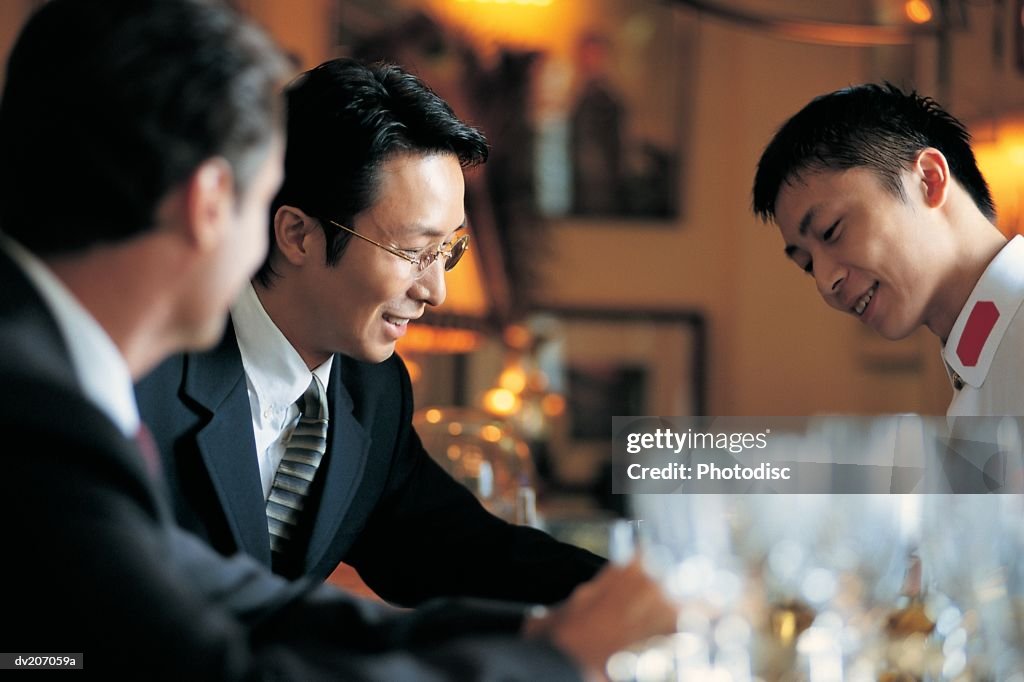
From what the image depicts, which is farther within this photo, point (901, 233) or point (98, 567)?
point (901, 233)

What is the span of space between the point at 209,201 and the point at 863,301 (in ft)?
3.95

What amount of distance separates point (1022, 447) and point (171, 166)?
1.32 metres

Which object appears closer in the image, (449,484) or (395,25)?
(449,484)

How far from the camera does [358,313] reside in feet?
5.74

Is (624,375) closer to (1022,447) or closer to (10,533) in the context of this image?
(1022,447)

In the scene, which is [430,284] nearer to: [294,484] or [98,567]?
[294,484]

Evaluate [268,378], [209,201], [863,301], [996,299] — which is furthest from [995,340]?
[209,201]

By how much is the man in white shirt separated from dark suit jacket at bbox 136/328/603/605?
0.64 m

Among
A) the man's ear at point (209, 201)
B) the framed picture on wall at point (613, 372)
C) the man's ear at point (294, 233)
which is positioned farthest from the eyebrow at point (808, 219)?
the framed picture on wall at point (613, 372)

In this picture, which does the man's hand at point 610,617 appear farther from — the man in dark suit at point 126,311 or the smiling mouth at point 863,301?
the smiling mouth at point 863,301

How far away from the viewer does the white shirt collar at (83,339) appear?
0.91 m

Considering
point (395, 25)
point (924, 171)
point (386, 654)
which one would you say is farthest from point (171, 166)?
point (395, 25)

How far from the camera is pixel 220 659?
2.76 feet

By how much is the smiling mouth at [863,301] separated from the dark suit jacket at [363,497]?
639 mm
